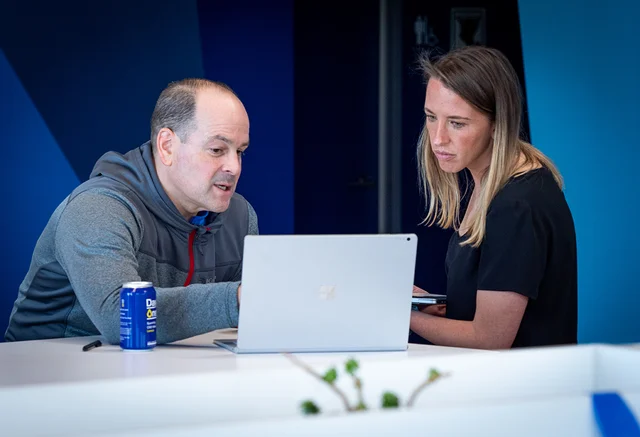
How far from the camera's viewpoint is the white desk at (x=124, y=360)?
180 cm

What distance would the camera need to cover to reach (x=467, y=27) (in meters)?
4.98

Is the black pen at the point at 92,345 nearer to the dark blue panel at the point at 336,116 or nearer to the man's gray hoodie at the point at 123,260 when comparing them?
the man's gray hoodie at the point at 123,260

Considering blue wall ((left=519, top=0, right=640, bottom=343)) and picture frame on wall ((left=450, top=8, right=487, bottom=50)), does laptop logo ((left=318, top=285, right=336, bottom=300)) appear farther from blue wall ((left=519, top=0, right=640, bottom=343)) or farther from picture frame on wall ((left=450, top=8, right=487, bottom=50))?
picture frame on wall ((left=450, top=8, right=487, bottom=50))

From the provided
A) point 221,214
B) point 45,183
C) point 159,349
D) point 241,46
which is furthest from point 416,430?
point 241,46

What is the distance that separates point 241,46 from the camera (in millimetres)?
4609

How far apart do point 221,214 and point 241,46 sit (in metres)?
2.05

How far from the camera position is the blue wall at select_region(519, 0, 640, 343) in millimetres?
4227

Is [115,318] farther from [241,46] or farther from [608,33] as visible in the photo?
[608,33]

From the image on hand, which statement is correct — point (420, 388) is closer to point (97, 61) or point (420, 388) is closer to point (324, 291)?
point (324, 291)

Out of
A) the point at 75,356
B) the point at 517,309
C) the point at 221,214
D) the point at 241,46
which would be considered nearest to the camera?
the point at 75,356

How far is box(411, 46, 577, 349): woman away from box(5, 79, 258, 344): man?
598mm

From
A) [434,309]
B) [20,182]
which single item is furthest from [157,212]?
[20,182]

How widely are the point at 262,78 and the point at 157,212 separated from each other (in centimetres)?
226

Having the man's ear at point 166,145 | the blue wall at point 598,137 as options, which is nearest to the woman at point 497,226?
the man's ear at point 166,145
